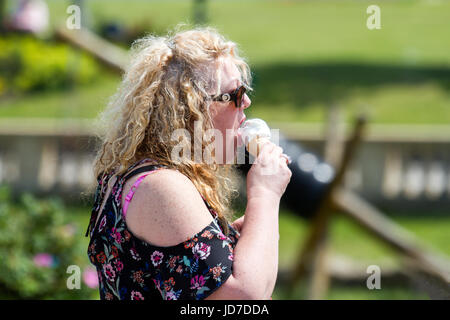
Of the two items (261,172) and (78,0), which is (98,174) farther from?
(78,0)

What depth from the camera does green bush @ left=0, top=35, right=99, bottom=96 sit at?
40.4 ft

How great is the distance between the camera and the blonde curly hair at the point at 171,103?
5.85 ft

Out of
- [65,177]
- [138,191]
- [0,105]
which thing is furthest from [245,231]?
[0,105]

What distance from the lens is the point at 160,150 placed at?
1785 millimetres

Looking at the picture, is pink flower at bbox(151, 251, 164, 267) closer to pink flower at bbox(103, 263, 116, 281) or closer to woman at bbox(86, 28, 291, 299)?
woman at bbox(86, 28, 291, 299)

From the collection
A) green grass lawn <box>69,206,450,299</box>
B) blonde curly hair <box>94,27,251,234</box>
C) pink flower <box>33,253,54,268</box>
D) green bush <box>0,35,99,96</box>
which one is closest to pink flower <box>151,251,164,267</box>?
blonde curly hair <box>94,27,251,234</box>

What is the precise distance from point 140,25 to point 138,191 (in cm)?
1365

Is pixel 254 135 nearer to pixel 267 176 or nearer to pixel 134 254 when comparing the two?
pixel 267 176

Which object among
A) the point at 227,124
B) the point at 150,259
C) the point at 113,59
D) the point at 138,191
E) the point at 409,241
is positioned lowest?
the point at 409,241

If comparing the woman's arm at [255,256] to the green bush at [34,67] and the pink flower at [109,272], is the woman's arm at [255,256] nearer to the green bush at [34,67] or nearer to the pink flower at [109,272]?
the pink flower at [109,272]

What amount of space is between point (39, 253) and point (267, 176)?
7.62 feet

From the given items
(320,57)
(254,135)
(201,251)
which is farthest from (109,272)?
(320,57)

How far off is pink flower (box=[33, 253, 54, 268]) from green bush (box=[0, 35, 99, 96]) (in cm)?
893

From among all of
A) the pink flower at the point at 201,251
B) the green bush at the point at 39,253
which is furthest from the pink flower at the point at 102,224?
the green bush at the point at 39,253
